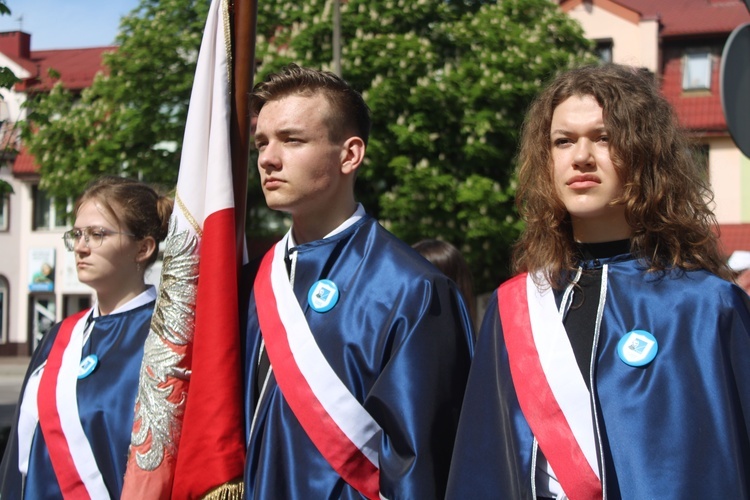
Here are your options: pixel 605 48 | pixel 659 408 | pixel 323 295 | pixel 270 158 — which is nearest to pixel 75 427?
pixel 323 295

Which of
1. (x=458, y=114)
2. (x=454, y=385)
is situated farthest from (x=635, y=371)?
(x=458, y=114)

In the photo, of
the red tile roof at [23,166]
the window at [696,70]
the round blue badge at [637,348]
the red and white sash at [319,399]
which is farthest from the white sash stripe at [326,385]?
the red tile roof at [23,166]

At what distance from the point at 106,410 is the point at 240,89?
1.25 meters

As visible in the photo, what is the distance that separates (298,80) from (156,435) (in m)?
1.25

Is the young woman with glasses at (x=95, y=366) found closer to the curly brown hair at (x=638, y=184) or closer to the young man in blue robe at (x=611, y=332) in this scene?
the young man in blue robe at (x=611, y=332)

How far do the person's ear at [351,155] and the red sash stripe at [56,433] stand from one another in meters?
1.36

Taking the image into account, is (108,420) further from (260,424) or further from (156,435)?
(260,424)

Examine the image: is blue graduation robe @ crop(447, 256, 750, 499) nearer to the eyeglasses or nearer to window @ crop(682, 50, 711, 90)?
the eyeglasses

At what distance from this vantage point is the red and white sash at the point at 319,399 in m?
2.89

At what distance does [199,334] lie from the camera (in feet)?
10.5

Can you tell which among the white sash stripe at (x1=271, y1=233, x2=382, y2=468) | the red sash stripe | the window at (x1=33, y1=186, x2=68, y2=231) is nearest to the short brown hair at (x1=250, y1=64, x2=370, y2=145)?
the white sash stripe at (x1=271, y1=233, x2=382, y2=468)

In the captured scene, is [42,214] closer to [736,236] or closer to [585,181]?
[736,236]

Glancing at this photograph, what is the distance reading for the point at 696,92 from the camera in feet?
86.5

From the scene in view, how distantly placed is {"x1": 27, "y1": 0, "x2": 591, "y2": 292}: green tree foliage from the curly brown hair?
536 inches
